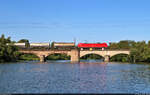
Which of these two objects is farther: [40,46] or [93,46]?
[93,46]

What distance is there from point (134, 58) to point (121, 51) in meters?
7.14

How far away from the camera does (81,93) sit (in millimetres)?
24391

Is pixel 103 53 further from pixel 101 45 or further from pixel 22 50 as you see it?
pixel 22 50

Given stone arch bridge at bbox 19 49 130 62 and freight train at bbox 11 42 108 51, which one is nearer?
stone arch bridge at bbox 19 49 130 62

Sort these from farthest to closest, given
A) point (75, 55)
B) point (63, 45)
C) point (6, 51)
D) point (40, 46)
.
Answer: point (40, 46) → point (63, 45) → point (75, 55) → point (6, 51)

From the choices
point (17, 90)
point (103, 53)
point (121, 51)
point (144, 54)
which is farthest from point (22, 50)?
point (17, 90)

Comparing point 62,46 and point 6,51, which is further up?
point 62,46

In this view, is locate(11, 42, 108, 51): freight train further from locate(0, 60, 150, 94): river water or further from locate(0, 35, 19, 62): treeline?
locate(0, 60, 150, 94): river water

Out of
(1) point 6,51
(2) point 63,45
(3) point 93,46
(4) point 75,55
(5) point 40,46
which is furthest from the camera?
(3) point 93,46

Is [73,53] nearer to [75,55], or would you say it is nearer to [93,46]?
[75,55]

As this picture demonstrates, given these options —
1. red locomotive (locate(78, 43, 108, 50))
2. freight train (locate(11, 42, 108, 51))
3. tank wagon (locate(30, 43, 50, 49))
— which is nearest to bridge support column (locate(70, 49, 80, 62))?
freight train (locate(11, 42, 108, 51))

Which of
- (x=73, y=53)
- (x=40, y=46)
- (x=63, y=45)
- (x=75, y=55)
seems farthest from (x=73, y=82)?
(x=40, y=46)

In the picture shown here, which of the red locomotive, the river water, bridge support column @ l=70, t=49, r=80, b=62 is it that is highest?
the red locomotive

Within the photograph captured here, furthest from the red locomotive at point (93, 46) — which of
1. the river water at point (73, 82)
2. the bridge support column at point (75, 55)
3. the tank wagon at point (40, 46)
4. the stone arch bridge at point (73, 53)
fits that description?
the river water at point (73, 82)
